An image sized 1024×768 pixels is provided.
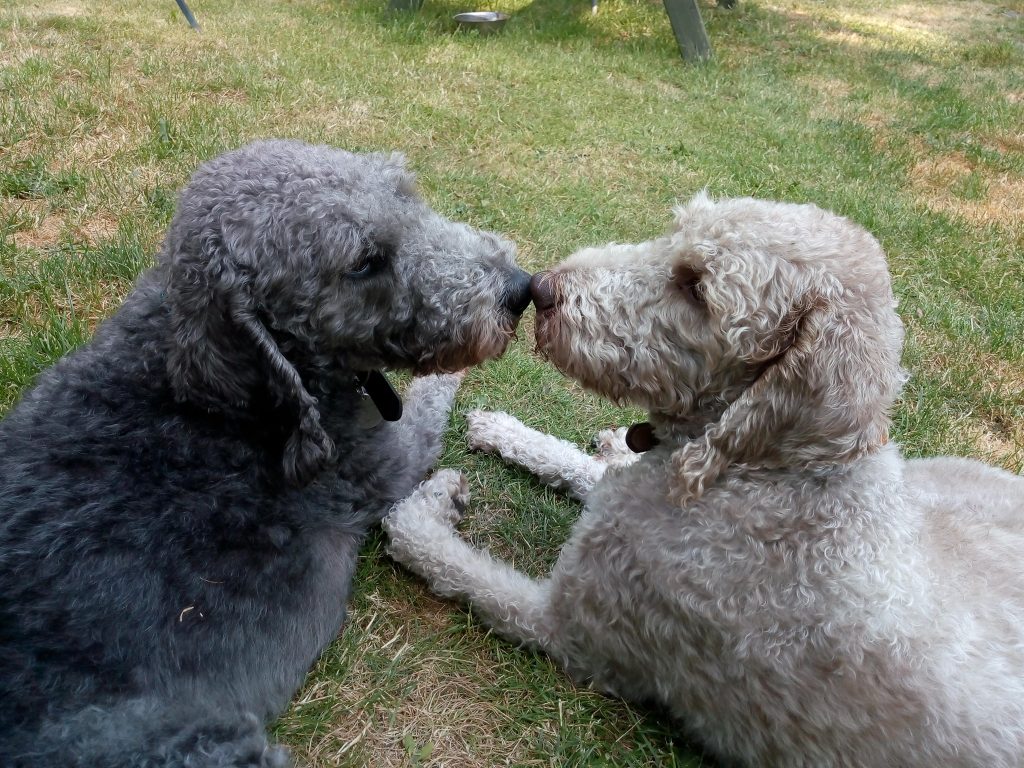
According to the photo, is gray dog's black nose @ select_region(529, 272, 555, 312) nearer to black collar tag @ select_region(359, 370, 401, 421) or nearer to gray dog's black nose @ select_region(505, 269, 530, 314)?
gray dog's black nose @ select_region(505, 269, 530, 314)

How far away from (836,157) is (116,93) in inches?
266

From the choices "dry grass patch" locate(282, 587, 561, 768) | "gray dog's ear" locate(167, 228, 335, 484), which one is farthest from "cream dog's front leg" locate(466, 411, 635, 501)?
"gray dog's ear" locate(167, 228, 335, 484)

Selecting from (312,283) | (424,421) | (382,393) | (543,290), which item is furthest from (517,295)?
(424,421)

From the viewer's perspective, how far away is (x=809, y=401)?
2.38 m

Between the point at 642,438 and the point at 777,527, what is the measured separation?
2.17ft

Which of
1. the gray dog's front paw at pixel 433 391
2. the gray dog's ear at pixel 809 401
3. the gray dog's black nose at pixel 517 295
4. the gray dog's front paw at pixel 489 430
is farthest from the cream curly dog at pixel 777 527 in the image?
the gray dog's front paw at pixel 433 391

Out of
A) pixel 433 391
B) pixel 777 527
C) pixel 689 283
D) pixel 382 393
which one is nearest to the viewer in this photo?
pixel 777 527

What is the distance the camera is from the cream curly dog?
2340mm

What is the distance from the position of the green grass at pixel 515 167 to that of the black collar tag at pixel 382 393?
0.71 meters

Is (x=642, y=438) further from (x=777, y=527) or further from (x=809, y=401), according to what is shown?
(x=809, y=401)

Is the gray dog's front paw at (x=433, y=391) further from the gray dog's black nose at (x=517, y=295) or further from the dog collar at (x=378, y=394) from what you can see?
the gray dog's black nose at (x=517, y=295)

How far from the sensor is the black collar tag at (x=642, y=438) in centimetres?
301

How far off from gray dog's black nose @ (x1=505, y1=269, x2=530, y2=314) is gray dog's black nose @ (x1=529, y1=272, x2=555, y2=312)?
0.06 meters

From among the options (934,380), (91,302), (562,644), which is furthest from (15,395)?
(934,380)
